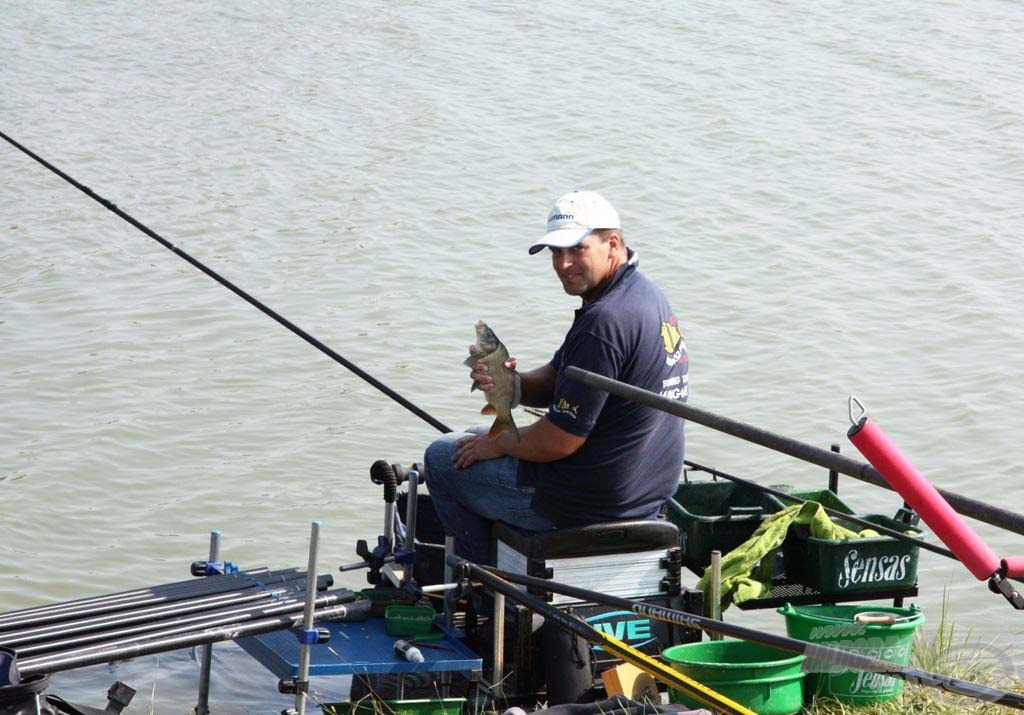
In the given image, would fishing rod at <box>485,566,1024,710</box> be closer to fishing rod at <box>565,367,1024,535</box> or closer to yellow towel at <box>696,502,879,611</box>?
fishing rod at <box>565,367,1024,535</box>

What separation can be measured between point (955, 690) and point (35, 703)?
1806mm

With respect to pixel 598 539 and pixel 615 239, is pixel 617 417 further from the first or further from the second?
pixel 615 239

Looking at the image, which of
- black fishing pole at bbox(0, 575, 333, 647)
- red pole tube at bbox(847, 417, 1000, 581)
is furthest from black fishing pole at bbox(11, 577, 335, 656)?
red pole tube at bbox(847, 417, 1000, 581)

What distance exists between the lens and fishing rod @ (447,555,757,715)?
328 cm

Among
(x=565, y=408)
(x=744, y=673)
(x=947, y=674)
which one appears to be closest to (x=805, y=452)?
(x=565, y=408)

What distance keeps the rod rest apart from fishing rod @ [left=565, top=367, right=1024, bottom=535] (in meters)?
0.69

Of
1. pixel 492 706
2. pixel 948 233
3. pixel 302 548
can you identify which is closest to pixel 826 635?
pixel 492 706

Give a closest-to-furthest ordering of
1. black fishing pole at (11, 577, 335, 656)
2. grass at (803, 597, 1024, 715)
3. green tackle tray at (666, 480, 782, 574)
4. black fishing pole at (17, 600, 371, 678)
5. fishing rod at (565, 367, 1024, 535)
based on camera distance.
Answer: fishing rod at (565, 367, 1024, 535), black fishing pole at (17, 600, 371, 678), black fishing pole at (11, 577, 335, 656), grass at (803, 597, 1024, 715), green tackle tray at (666, 480, 782, 574)

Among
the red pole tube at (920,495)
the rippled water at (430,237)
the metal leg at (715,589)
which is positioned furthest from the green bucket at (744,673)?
the rippled water at (430,237)

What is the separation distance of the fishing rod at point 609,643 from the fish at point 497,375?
1.31ft

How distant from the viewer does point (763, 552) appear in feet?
14.3

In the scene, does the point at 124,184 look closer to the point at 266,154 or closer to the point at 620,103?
the point at 266,154

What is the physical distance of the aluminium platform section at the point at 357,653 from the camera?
12.0 feet

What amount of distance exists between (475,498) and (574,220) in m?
0.82
